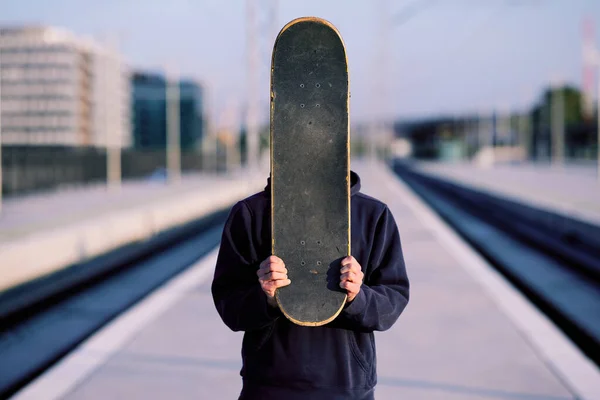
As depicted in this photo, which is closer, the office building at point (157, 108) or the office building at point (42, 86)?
the office building at point (42, 86)

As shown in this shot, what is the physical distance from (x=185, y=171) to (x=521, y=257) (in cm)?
5827

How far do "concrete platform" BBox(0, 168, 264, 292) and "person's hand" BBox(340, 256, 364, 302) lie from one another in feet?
33.7

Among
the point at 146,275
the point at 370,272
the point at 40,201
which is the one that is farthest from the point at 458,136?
the point at 370,272

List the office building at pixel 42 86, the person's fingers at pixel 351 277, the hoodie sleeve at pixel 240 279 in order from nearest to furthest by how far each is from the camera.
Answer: the person's fingers at pixel 351 277 → the hoodie sleeve at pixel 240 279 → the office building at pixel 42 86

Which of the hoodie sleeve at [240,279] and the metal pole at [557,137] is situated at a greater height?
the metal pole at [557,137]

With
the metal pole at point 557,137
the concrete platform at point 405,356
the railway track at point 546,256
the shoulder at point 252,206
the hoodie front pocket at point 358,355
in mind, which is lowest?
the railway track at point 546,256

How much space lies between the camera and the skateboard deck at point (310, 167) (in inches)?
96.7

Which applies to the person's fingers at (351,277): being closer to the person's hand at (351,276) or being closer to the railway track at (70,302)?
the person's hand at (351,276)

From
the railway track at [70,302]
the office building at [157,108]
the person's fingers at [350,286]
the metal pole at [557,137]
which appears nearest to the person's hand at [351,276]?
the person's fingers at [350,286]

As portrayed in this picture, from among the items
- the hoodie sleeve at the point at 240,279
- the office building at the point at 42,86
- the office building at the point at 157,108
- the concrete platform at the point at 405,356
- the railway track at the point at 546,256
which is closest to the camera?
the hoodie sleeve at the point at 240,279

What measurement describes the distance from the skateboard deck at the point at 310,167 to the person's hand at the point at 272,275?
0.14 feet

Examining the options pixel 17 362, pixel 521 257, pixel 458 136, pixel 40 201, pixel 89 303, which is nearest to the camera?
pixel 17 362

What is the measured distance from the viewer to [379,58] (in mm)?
61969

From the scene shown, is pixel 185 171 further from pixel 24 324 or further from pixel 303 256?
pixel 303 256
